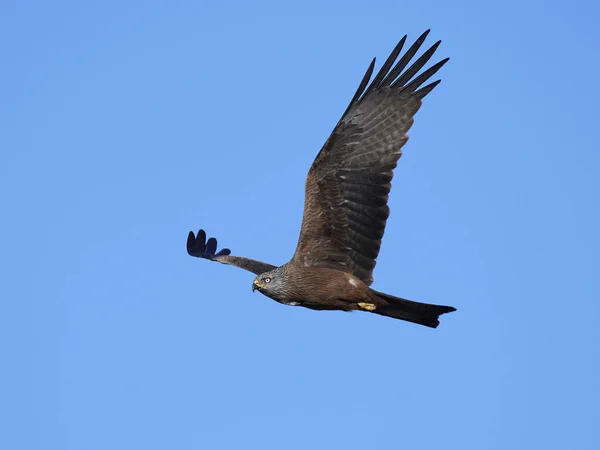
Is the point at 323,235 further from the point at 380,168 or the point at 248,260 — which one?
the point at 248,260

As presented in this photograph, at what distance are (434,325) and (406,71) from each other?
3226 mm

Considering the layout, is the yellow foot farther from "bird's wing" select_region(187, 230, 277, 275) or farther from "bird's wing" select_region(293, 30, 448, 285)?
"bird's wing" select_region(187, 230, 277, 275)

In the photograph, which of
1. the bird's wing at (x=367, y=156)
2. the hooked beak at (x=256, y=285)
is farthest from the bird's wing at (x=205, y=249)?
the bird's wing at (x=367, y=156)

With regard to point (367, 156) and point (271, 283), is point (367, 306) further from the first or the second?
point (367, 156)

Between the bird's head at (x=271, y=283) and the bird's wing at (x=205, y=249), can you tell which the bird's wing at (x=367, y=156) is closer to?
the bird's head at (x=271, y=283)

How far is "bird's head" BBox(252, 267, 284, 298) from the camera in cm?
1203

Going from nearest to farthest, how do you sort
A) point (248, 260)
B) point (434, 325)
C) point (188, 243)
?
point (434, 325)
point (248, 260)
point (188, 243)

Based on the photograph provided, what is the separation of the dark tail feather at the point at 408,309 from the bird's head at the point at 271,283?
1.19 m

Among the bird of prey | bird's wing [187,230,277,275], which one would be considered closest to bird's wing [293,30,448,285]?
the bird of prey

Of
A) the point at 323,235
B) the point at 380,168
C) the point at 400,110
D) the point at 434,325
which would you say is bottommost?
the point at 434,325

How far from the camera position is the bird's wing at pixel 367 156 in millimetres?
11852

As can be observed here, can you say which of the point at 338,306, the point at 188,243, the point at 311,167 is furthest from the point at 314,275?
the point at 188,243

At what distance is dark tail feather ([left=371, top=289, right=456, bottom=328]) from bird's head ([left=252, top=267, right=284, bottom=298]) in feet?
3.92

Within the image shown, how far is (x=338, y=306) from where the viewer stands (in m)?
12.1
